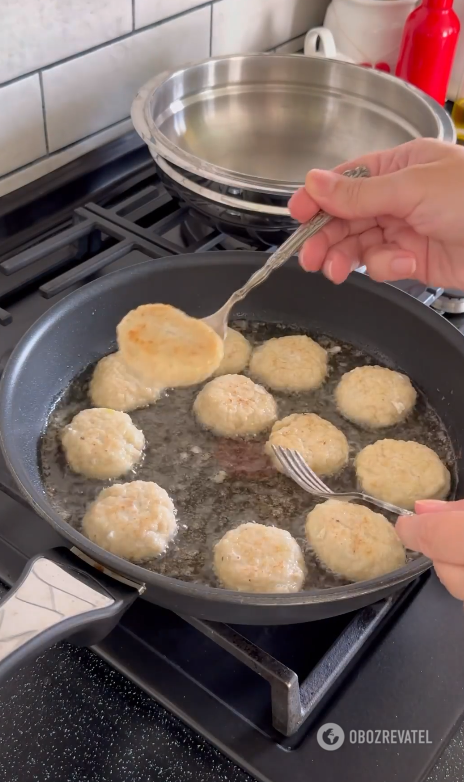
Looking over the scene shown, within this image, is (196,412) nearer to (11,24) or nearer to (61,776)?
(61,776)

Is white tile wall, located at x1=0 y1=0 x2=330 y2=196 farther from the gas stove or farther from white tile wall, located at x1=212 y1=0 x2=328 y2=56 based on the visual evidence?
the gas stove

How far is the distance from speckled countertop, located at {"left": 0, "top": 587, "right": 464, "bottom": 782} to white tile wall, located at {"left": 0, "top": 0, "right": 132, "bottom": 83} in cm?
90

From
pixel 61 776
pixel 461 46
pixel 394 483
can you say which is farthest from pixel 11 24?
pixel 461 46

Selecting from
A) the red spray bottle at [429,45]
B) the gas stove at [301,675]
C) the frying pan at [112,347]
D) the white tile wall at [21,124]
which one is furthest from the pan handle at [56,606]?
the red spray bottle at [429,45]

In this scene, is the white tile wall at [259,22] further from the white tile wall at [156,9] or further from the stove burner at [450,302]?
the stove burner at [450,302]

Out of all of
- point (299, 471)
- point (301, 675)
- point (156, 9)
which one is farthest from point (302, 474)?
point (156, 9)

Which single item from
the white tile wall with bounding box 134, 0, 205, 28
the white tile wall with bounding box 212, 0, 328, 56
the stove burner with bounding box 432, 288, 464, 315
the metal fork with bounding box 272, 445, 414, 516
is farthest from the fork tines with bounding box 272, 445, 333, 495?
the white tile wall with bounding box 212, 0, 328, 56

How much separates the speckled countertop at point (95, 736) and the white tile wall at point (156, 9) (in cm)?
109

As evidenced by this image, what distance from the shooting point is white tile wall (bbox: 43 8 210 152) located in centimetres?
123

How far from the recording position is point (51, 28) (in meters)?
1.14

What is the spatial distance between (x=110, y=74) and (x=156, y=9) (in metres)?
0.15

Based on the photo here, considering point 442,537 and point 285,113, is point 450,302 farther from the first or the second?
point 442,537

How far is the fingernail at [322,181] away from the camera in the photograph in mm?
913

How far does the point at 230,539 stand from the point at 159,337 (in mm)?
315
